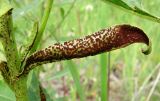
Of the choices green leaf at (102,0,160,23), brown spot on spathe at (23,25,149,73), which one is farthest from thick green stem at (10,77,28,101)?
green leaf at (102,0,160,23)

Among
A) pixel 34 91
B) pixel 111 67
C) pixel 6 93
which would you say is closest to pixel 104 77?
pixel 34 91

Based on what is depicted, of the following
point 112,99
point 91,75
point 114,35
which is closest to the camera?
point 114,35

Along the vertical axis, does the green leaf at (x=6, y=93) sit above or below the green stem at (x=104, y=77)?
above

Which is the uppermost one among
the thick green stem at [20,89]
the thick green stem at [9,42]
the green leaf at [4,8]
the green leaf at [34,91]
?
the green leaf at [4,8]

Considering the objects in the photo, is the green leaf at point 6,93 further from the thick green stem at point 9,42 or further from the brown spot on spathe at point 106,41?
the brown spot on spathe at point 106,41

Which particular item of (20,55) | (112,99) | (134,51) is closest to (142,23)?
(134,51)

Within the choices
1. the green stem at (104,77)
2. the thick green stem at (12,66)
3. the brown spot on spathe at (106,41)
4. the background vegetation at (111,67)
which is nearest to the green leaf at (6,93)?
the thick green stem at (12,66)

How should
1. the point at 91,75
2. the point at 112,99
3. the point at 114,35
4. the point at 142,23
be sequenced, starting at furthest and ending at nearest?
the point at 142,23 < the point at 91,75 < the point at 112,99 < the point at 114,35

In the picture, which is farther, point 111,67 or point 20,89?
point 111,67

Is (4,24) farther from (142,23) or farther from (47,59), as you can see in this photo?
(142,23)

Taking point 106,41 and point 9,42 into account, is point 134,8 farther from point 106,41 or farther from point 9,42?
point 9,42

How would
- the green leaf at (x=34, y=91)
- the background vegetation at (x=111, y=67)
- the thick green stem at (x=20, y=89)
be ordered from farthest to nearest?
the background vegetation at (x=111, y=67), the green leaf at (x=34, y=91), the thick green stem at (x=20, y=89)
